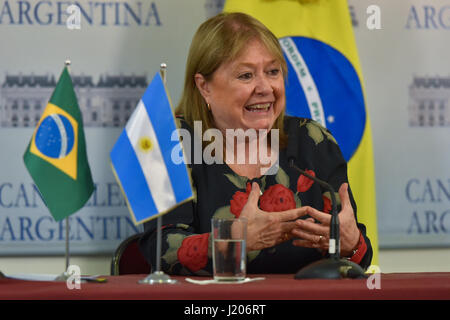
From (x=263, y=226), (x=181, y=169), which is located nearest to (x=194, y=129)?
(x=263, y=226)

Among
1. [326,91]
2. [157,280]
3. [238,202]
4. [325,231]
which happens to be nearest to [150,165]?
[157,280]

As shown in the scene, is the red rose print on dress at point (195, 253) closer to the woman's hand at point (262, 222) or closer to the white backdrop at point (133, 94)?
the woman's hand at point (262, 222)

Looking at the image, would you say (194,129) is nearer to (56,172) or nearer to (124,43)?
(56,172)

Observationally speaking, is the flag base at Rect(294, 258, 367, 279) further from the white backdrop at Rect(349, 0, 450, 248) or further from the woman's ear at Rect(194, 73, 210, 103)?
the white backdrop at Rect(349, 0, 450, 248)

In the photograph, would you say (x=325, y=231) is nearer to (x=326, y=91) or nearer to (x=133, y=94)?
(x=326, y=91)

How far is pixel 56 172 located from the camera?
1.77 metres

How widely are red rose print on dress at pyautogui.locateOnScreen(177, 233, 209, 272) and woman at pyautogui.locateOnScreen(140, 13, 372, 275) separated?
0.12 meters

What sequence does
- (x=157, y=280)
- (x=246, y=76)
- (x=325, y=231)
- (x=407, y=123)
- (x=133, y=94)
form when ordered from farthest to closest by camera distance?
1. (x=407, y=123)
2. (x=133, y=94)
3. (x=246, y=76)
4. (x=325, y=231)
5. (x=157, y=280)

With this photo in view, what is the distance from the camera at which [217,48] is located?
2352 mm

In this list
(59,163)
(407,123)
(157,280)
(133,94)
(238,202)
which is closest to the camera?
(157,280)

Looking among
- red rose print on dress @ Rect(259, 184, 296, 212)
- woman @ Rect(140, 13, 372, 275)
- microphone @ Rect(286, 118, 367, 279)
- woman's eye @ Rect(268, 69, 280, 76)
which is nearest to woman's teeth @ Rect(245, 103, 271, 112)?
woman @ Rect(140, 13, 372, 275)

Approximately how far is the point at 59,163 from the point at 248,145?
2.73ft
